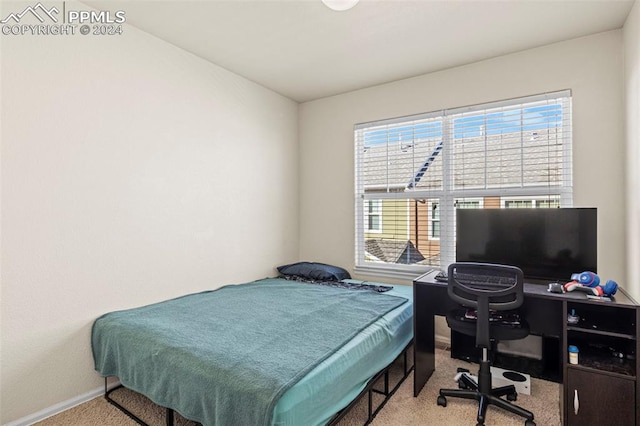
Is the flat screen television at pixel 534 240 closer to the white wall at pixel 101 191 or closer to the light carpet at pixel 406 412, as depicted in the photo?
the light carpet at pixel 406 412

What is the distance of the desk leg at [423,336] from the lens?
7.91 feet

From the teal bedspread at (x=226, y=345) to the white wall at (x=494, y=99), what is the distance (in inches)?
55.9

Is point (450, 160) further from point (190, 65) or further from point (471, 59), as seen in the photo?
point (190, 65)

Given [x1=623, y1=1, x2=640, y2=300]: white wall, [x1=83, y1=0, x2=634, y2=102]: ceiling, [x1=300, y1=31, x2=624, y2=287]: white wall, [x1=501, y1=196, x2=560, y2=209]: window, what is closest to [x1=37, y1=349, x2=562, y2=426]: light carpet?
[x1=623, y1=1, x2=640, y2=300]: white wall

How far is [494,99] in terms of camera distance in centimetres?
300

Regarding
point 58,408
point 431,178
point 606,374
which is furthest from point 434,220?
point 58,408

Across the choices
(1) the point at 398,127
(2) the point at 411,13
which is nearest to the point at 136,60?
(2) the point at 411,13

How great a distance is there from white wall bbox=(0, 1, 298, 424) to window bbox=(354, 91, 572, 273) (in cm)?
140

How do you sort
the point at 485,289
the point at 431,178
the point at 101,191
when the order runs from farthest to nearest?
the point at 431,178
the point at 101,191
the point at 485,289

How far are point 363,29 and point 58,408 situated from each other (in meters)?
3.35

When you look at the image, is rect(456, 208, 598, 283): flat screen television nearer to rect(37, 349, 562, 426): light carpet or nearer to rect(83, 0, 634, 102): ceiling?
rect(37, 349, 562, 426): light carpet

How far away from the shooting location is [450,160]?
325cm

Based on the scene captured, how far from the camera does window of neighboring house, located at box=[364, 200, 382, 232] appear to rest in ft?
12.3

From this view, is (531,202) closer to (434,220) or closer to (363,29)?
(434,220)
